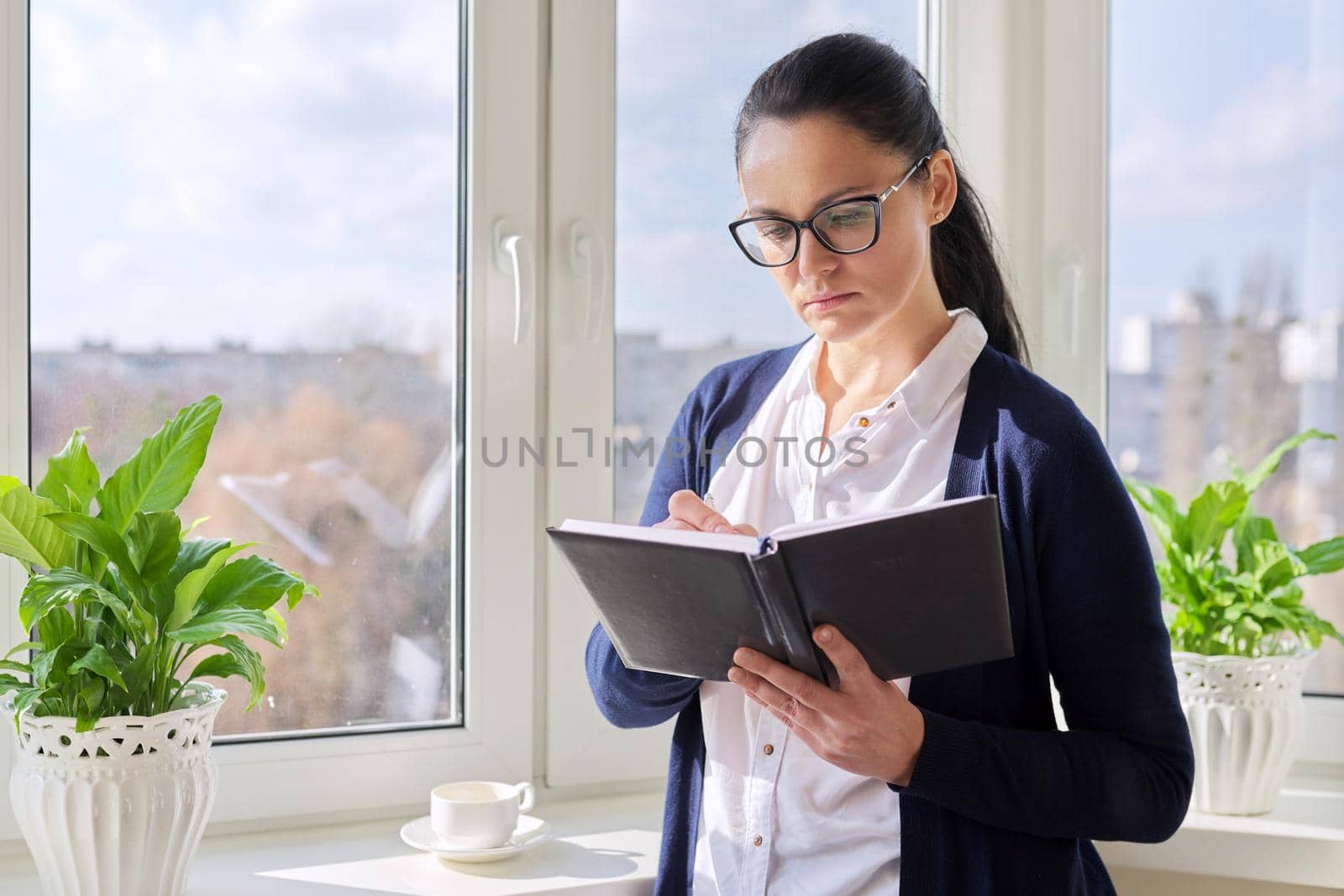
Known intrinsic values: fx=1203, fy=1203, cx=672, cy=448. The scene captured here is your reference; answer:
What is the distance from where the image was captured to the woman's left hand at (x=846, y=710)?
96 cm

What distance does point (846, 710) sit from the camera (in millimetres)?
979

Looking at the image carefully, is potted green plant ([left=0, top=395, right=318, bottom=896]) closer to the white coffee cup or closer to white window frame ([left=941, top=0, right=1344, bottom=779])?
the white coffee cup

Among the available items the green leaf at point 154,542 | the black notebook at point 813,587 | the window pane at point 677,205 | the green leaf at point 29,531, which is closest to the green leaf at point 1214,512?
the window pane at point 677,205

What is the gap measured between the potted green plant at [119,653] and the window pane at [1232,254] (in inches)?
51.8

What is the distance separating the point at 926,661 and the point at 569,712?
797 mm

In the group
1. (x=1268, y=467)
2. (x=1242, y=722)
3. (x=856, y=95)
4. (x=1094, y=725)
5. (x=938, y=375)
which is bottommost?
(x=1242, y=722)

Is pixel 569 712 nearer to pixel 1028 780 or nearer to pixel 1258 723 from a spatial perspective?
pixel 1028 780

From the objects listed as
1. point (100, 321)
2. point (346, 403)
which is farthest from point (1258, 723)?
point (100, 321)

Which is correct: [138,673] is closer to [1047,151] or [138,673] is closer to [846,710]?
[846,710]

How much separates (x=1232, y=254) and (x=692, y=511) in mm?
1148

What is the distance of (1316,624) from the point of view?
155 centimetres

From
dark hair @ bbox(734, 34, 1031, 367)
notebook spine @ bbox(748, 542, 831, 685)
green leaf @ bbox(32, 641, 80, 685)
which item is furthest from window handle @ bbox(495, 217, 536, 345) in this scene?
notebook spine @ bbox(748, 542, 831, 685)

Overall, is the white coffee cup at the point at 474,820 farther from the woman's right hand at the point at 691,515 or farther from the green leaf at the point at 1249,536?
the green leaf at the point at 1249,536

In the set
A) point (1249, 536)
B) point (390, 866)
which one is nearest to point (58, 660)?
point (390, 866)
